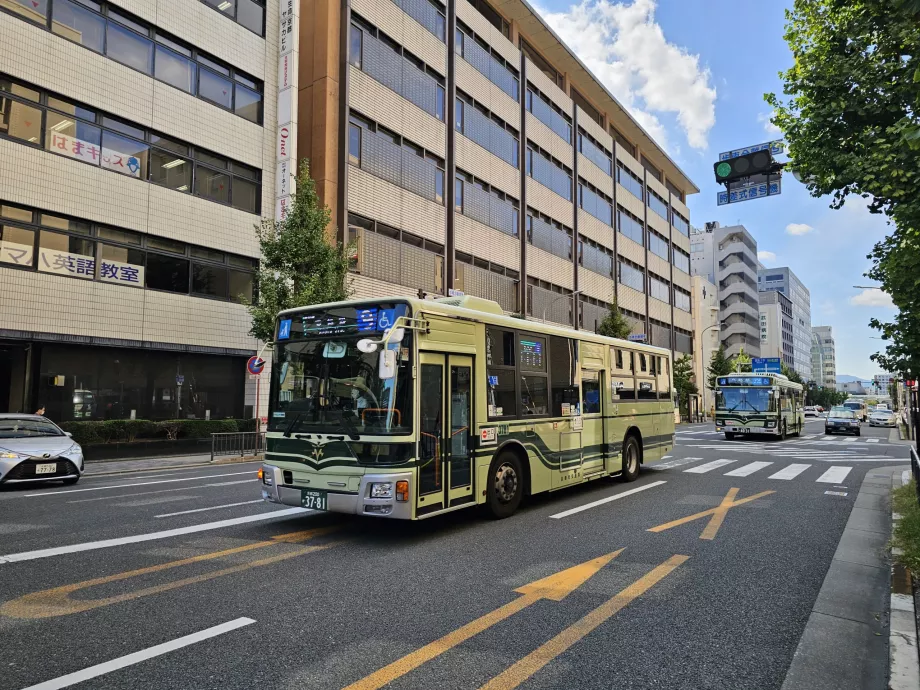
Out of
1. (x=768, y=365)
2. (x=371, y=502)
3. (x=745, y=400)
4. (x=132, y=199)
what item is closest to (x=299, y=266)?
(x=132, y=199)

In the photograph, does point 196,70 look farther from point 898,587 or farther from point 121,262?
point 898,587

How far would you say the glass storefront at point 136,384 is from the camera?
60.4 feet

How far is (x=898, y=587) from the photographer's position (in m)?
5.50

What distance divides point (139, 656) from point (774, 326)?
147 metres

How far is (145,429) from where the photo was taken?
781 inches

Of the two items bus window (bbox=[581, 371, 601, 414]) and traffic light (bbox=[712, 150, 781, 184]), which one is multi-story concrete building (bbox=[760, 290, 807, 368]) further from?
traffic light (bbox=[712, 150, 781, 184])

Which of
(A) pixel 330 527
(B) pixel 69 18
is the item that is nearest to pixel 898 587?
(A) pixel 330 527

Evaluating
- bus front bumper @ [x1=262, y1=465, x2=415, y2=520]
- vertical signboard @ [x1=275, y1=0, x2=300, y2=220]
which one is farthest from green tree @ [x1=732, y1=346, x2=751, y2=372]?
bus front bumper @ [x1=262, y1=465, x2=415, y2=520]

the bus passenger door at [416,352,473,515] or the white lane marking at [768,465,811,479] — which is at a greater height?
the bus passenger door at [416,352,473,515]

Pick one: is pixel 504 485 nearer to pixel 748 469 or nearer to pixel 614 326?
pixel 748 469

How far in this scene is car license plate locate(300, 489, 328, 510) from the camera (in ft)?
23.8

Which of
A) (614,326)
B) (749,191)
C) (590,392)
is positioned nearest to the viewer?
(749,191)

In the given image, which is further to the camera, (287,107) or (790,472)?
(287,107)

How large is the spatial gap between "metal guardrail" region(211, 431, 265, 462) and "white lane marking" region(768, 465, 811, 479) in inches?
617
